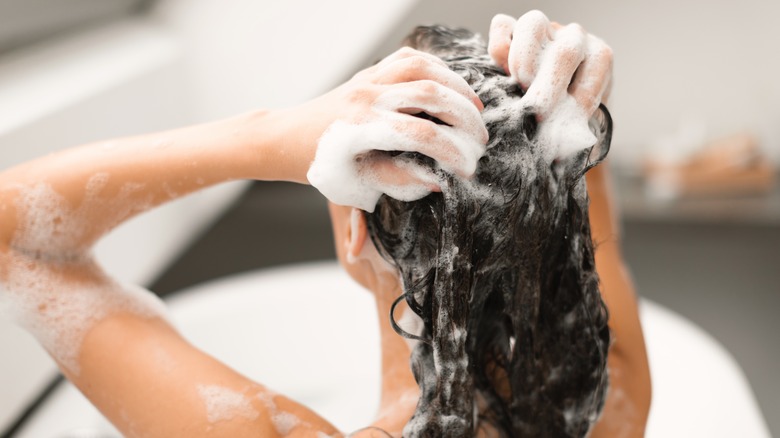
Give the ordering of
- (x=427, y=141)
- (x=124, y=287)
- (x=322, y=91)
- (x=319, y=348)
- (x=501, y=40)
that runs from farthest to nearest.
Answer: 1. (x=322, y=91)
2. (x=319, y=348)
3. (x=124, y=287)
4. (x=501, y=40)
5. (x=427, y=141)

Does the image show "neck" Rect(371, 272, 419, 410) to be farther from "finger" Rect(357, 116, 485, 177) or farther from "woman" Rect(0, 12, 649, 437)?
"finger" Rect(357, 116, 485, 177)

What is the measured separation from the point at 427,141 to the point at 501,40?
17cm

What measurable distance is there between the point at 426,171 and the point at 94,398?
42 centimetres

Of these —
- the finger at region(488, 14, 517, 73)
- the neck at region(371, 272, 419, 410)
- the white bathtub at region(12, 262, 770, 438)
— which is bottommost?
the white bathtub at region(12, 262, 770, 438)

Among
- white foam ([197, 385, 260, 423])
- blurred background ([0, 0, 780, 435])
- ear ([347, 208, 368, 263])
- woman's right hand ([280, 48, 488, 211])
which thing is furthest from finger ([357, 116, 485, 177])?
blurred background ([0, 0, 780, 435])

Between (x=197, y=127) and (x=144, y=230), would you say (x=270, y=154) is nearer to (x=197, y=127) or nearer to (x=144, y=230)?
(x=197, y=127)

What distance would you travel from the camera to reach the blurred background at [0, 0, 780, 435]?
147 cm

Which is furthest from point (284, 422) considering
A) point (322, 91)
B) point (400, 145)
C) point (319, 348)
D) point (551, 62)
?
point (322, 91)

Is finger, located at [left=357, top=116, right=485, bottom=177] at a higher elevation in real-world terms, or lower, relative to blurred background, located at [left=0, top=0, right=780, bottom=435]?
higher

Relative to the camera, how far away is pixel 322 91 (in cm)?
193

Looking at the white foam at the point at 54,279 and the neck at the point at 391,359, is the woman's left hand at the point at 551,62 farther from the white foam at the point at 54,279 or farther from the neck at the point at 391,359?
the white foam at the point at 54,279

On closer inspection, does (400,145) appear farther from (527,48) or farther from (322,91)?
(322,91)

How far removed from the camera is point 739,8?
2.53m

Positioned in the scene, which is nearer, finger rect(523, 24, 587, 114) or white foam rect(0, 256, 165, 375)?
finger rect(523, 24, 587, 114)
